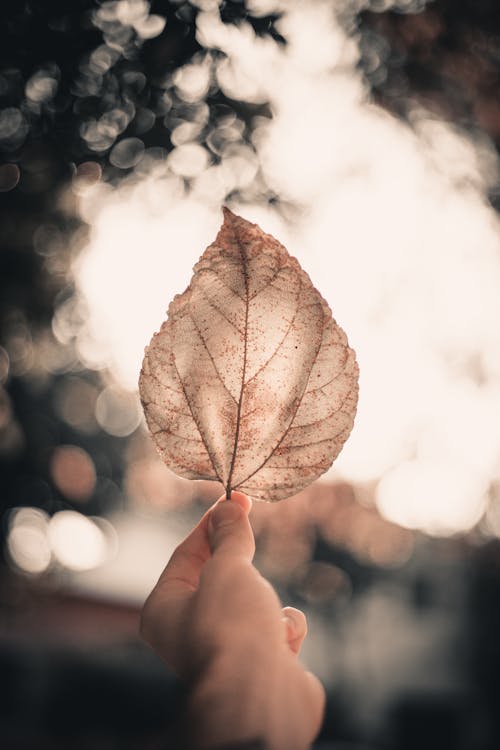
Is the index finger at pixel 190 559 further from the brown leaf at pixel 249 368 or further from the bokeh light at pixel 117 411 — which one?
the bokeh light at pixel 117 411

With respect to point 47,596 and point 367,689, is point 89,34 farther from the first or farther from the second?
point 367,689

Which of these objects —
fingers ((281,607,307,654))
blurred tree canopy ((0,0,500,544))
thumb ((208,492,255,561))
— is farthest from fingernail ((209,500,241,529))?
blurred tree canopy ((0,0,500,544))

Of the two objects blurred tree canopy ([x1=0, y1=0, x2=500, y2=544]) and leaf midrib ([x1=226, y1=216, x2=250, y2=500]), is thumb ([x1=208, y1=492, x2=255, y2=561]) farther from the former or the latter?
blurred tree canopy ([x1=0, y1=0, x2=500, y2=544])

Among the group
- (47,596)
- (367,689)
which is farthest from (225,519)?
(367,689)

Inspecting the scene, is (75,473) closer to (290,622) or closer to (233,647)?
(290,622)

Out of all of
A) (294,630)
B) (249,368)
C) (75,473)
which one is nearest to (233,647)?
(294,630)
